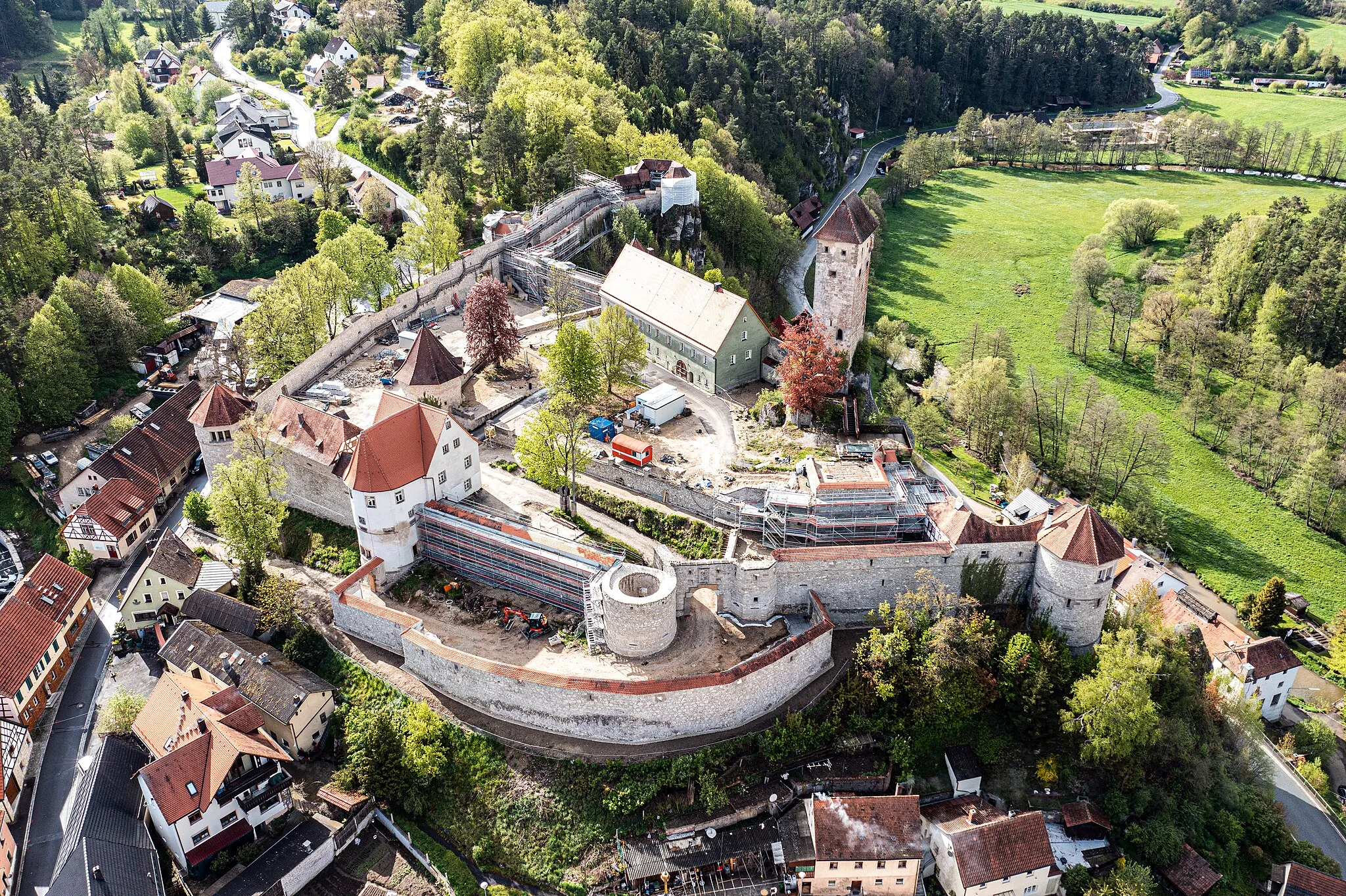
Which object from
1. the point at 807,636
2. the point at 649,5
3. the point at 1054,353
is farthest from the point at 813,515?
the point at 649,5

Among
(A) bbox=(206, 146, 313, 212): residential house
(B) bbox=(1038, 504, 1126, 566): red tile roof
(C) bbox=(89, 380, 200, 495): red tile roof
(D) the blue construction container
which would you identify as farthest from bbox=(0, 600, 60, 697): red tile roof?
(A) bbox=(206, 146, 313, 212): residential house

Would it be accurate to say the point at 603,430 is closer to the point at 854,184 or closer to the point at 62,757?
the point at 62,757

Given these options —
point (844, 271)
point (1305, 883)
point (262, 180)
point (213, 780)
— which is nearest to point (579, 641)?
point (213, 780)

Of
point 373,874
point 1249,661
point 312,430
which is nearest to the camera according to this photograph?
point 373,874

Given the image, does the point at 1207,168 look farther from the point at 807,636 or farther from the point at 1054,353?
the point at 807,636

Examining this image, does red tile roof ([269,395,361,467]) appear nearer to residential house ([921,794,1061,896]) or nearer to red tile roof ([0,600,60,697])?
red tile roof ([0,600,60,697])

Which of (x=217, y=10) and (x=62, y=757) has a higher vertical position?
(x=217, y=10)

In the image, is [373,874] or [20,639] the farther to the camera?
[20,639]
